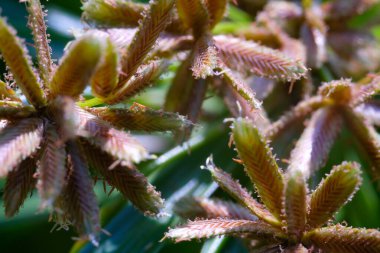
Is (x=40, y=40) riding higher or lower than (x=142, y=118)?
higher

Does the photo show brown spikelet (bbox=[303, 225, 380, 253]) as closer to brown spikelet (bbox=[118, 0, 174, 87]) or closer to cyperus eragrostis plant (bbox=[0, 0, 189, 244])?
cyperus eragrostis plant (bbox=[0, 0, 189, 244])

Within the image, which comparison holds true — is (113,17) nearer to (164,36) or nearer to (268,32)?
(164,36)

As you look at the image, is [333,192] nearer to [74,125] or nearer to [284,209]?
[284,209]

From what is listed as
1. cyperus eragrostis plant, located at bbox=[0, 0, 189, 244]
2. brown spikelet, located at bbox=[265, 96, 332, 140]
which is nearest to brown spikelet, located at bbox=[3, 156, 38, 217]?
cyperus eragrostis plant, located at bbox=[0, 0, 189, 244]

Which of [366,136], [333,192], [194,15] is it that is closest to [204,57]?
[194,15]

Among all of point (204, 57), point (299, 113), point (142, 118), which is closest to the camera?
point (142, 118)

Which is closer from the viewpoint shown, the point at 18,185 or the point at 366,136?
the point at 18,185

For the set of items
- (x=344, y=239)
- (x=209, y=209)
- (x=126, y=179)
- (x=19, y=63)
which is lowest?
(x=344, y=239)

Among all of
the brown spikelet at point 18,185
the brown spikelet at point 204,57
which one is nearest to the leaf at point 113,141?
the brown spikelet at point 18,185

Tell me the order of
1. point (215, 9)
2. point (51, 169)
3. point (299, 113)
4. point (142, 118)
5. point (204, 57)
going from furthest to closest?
point (299, 113)
point (215, 9)
point (204, 57)
point (142, 118)
point (51, 169)
